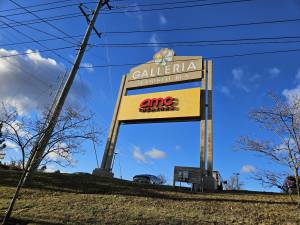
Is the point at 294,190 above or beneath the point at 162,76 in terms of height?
beneath

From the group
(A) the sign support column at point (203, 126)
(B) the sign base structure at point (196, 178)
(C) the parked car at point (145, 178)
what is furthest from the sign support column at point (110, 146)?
(A) the sign support column at point (203, 126)

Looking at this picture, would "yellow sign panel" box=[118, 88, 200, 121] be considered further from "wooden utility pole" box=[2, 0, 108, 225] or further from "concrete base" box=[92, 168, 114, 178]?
"wooden utility pole" box=[2, 0, 108, 225]

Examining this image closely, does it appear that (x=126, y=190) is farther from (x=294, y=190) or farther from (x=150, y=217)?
(x=294, y=190)

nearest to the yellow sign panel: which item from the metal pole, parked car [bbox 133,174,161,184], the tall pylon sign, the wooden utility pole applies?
the tall pylon sign

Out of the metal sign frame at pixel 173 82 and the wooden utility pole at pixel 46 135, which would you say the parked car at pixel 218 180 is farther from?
the wooden utility pole at pixel 46 135

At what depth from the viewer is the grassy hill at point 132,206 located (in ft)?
25.5

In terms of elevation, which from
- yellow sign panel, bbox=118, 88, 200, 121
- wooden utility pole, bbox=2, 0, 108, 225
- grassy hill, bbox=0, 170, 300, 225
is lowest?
grassy hill, bbox=0, 170, 300, 225

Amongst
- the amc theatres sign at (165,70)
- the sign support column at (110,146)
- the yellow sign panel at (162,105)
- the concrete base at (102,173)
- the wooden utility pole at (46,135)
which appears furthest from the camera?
the amc theatres sign at (165,70)

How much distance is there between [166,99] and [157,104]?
0.69 metres

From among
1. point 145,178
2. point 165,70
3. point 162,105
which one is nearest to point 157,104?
point 162,105

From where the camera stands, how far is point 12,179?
12477 millimetres

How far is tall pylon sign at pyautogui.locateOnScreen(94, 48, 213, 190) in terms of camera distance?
1509 centimetres

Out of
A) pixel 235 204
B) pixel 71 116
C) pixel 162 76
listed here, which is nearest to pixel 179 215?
pixel 235 204

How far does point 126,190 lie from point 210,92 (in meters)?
7.76
